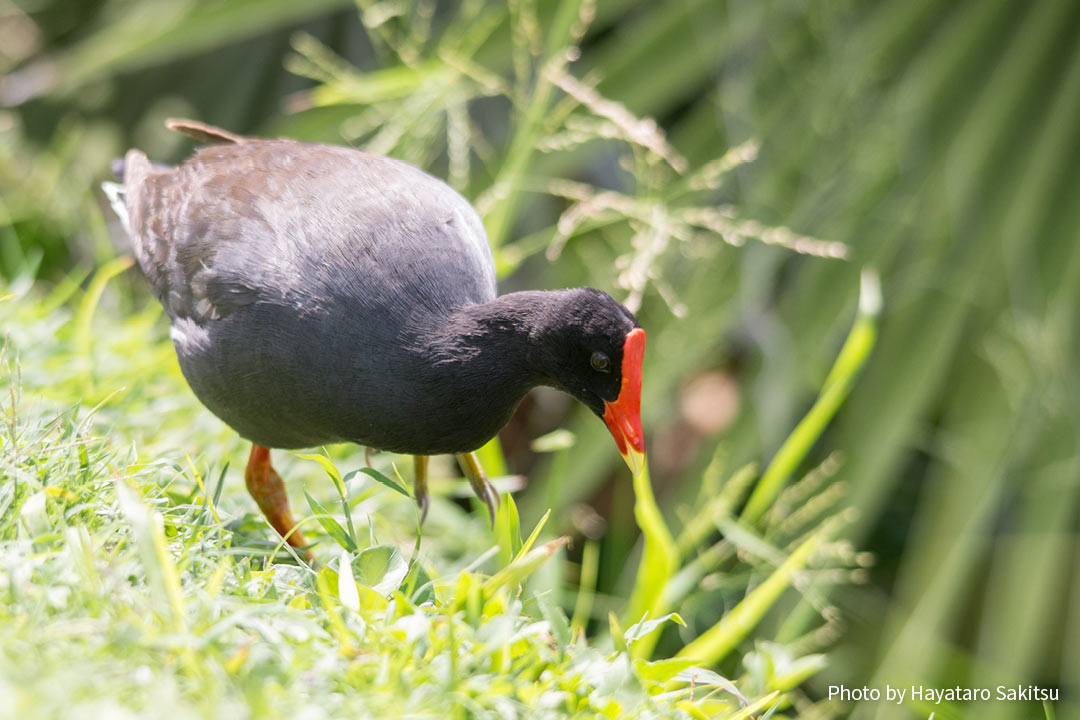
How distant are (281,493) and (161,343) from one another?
1.08 meters

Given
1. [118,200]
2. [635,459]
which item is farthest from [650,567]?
[118,200]

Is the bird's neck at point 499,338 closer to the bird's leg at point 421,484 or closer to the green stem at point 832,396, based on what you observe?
the bird's leg at point 421,484

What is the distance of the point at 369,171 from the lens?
6.53 feet

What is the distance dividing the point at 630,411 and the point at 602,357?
12 centimetres

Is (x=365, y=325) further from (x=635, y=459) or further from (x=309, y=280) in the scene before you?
(x=635, y=459)

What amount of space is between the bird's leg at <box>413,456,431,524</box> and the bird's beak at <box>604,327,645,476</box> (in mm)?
564

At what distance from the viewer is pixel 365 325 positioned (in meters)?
1.77

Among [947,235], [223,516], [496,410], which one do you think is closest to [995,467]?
[947,235]

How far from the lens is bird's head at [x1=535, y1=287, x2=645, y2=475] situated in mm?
1688

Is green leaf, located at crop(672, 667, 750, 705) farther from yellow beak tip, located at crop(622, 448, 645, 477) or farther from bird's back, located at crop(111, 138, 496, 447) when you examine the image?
bird's back, located at crop(111, 138, 496, 447)

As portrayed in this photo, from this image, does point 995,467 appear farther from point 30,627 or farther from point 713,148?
point 30,627

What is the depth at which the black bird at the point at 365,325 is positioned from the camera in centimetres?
175

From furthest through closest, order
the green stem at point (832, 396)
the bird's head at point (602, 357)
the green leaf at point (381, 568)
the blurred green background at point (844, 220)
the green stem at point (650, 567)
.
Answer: the blurred green background at point (844, 220) < the green stem at point (832, 396) < the green stem at point (650, 567) < the bird's head at point (602, 357) < the green leaf at point (381, 568)

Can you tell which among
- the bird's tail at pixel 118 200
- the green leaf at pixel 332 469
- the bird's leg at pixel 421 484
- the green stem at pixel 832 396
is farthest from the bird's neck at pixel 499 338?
the bird's tail at pixel 118 200
